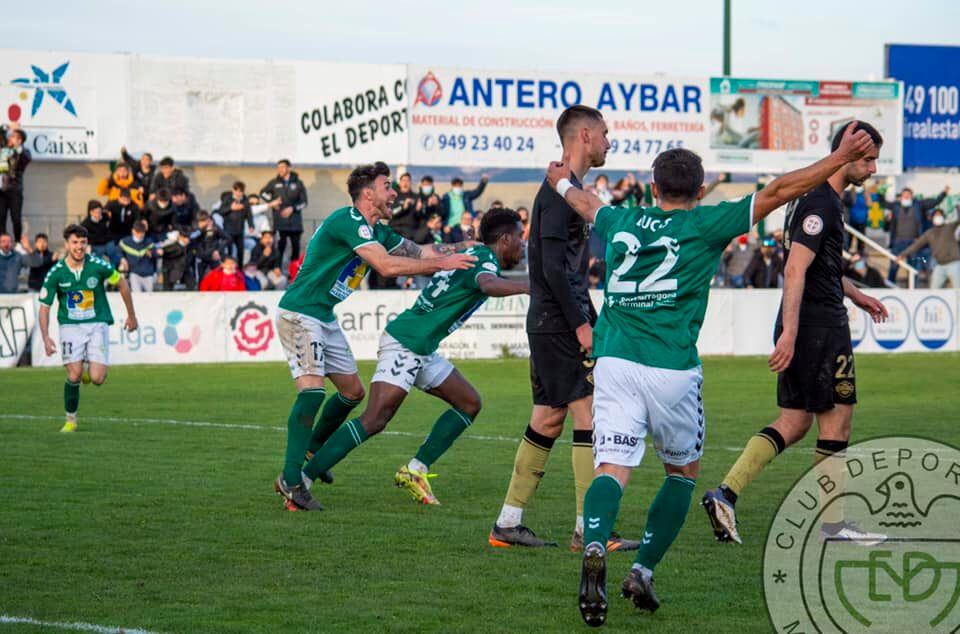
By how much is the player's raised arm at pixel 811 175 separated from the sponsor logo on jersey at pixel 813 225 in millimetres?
1927

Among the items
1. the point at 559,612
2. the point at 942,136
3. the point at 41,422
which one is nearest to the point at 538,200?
the point at 559,612

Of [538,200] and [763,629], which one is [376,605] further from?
[538,200]

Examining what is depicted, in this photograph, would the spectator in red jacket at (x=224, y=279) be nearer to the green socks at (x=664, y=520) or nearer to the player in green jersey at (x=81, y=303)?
the player in green jersey at (x=81, y=303)

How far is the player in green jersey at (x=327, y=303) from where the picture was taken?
9.48m

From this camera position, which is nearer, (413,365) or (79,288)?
(413,365)

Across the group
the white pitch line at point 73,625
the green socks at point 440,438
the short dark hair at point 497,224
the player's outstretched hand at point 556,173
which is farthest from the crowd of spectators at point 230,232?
the white pitch line at point 73,625

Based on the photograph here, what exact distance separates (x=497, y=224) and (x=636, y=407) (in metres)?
3.03

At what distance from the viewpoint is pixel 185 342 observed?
24625 mm

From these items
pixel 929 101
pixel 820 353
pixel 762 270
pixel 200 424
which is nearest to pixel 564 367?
pixel 820 353

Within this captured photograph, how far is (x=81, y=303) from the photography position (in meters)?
15.2

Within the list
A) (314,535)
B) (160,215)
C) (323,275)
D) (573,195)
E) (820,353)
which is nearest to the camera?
(573,195)

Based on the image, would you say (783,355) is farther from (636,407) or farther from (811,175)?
(811,175)

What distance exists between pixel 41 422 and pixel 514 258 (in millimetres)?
8218

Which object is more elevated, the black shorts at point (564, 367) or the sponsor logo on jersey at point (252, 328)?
the black shorts at point (564, 367)
